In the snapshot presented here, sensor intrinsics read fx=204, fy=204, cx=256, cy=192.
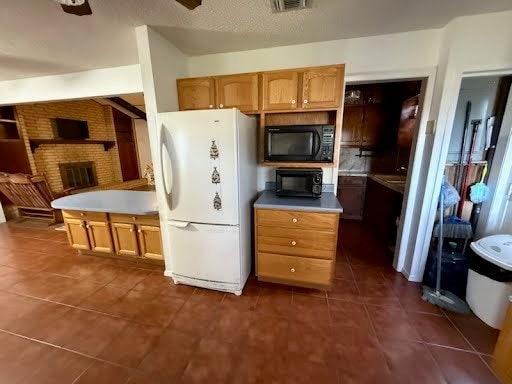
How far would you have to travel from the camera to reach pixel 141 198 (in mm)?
2639

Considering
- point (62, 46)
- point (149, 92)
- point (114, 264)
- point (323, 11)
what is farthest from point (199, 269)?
point (62, 46)

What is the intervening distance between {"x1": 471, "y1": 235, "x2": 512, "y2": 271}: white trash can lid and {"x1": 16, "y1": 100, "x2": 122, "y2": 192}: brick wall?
6.82 m

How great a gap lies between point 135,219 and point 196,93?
5.14 feet

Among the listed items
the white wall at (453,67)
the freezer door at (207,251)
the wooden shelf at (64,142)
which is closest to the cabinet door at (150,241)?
the freezer door at (207,251)

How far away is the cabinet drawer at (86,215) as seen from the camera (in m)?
2.46

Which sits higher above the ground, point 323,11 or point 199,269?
point 323,11

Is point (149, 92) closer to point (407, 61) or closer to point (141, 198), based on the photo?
point (141, 198)

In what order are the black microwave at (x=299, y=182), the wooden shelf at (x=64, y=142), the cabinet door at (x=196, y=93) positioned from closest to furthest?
the black microwave at (x=299, y=182)
the cabinet door at (x=196, y=93)
the wooden shelf at (x=64, y=142)

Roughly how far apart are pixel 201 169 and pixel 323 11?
1582mm

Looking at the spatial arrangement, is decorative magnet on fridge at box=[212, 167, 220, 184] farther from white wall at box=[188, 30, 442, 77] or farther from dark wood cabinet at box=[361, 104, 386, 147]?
dark wood cabinet at box=[361, 104, 386, 147]

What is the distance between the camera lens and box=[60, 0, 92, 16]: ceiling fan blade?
55.9 inches

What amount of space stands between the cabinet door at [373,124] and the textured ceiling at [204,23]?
6.25ft

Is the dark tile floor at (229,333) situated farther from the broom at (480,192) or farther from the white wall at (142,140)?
the white wall at (142,140)

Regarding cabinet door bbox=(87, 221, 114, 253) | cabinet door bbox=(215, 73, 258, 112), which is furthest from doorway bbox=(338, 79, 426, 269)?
cabinet door bbox=(87, 221, 114, 253)
